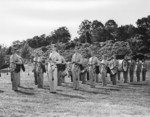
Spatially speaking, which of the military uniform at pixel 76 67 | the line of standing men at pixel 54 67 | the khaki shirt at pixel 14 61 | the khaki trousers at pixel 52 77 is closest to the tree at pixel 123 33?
the line of standing men at pixel 54 67

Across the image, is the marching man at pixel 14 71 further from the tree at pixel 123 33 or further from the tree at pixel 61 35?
the tree at pixel 61 35

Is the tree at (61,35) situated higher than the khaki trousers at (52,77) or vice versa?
the tree at (61,35)

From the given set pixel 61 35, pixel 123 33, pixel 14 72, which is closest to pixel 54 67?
pixel 14 72

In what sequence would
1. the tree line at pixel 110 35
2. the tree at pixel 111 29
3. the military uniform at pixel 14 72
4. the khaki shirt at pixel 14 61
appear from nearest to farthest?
the military uniform at pixel 14 72 → the khaki shirt at pixel 14 61 → the tree line at pixel 110 35 → the tree at pixel 111 29

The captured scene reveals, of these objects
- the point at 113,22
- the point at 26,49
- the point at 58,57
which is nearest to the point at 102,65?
the point at 58,57

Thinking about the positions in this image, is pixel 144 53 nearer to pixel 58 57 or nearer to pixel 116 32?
pixel 116 32

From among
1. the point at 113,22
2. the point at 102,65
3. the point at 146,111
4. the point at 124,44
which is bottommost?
the point at 146,111

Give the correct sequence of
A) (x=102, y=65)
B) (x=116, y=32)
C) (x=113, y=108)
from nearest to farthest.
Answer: (x=113, y=108) → (x=102, y=65) → (x=116, y=32)

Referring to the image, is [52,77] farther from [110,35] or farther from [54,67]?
[110,35]

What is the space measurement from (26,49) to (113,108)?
4231 inches

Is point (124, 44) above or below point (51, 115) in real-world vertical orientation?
above

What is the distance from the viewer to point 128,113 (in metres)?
12.3

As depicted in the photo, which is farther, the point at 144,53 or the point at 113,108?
the point at 144,53

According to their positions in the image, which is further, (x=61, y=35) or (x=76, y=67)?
(x=61, y=35)
